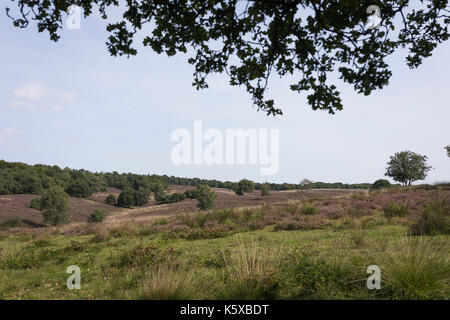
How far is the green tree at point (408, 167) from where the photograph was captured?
48.4 m

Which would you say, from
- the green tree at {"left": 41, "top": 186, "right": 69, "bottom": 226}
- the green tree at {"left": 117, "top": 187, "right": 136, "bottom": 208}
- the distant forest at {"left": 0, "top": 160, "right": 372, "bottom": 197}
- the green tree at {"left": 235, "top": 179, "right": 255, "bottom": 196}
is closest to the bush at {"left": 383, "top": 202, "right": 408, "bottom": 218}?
the green tree at {"left": 41, "top": 186, "right": 69, "bottom": 226}

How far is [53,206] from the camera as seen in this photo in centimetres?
3428

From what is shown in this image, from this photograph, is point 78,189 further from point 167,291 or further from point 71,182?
point 167,291

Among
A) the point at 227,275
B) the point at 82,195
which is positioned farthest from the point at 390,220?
the point at 82,195

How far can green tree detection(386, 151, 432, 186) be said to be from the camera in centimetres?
4838

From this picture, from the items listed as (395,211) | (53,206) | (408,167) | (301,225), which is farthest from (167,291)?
(408,167)

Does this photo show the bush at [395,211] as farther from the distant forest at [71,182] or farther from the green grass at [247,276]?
the distant forest at [71,182]

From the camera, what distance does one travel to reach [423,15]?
19.3 feet

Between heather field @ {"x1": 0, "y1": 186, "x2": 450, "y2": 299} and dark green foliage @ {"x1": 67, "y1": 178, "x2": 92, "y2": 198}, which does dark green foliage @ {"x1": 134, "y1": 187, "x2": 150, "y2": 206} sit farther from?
heather field @ {"x1": 0, "y1": 186, "x2": 450, "y2": 299}

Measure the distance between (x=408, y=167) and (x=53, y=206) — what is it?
202 ft

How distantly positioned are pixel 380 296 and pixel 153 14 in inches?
284

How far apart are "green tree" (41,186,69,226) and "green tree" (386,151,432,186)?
58.2 meters

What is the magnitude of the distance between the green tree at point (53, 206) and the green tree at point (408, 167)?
2291 inches
